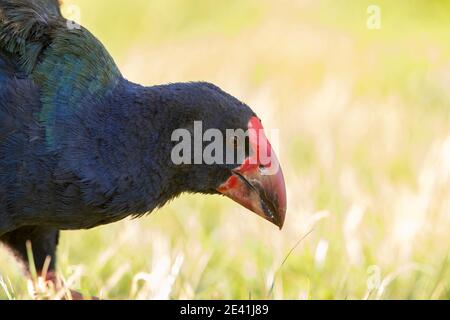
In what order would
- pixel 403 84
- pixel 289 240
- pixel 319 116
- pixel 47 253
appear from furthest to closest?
pixel 403 84, pixel 319 116, pixel 289 240, pixel 47 253

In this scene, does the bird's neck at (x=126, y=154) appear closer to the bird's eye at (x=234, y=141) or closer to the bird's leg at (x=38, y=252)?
the bird's eye at (x=234, y=141)

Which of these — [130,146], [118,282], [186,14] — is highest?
[186,14]

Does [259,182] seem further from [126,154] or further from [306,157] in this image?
[306,157]

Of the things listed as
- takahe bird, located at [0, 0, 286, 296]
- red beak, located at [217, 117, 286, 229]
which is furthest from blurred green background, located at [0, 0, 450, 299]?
takahe bird, located at [0, 0, 286, 296]

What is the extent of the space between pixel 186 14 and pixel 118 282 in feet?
17.7

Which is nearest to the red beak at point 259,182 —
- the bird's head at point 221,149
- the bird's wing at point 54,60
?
the bird's head at point 221,149

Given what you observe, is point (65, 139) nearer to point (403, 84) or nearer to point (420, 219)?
point (420, 219)

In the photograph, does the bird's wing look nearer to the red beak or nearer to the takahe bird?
the takahe bird

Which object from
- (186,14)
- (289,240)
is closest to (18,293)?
(289,240)

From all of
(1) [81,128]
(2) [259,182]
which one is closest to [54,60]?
(1) [81,128]

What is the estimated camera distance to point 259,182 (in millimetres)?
3541

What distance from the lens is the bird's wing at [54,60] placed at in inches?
134

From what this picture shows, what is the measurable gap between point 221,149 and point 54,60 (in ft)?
2.29

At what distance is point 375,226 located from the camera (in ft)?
16.7
